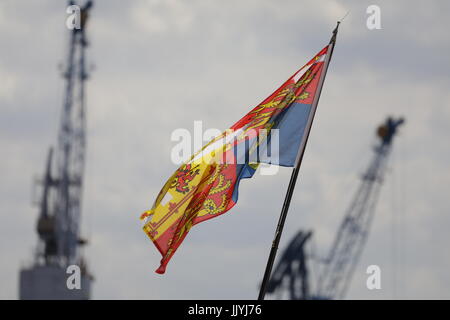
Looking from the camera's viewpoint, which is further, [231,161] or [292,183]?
[231,161]

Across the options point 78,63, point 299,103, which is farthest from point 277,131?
point 78,63

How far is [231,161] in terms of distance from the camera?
3231 centimetres

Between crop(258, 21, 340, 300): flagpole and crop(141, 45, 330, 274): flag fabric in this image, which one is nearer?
crop(258, 21, 340, 300): flagpole

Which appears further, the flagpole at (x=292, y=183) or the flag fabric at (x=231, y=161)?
the flag fabric at (x=231, y=161)

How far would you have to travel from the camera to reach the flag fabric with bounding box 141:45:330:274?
103 ft

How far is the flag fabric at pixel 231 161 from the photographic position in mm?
31469

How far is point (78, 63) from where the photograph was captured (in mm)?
165875

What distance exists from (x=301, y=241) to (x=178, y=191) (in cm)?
12338

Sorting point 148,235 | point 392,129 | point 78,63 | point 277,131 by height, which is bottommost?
point 148,235
